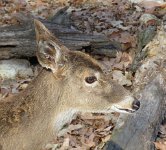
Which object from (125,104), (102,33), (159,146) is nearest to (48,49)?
(125,104)

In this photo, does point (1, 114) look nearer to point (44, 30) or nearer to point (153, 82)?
point (44, 30)

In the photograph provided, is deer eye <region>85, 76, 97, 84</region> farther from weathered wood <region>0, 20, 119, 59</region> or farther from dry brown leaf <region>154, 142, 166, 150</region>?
weathered wood <region>0, 20, 119, 59</region>

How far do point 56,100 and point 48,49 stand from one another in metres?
0.51

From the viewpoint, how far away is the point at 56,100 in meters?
4.40

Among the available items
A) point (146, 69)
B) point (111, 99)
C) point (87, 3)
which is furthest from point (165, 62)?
point (87, 3)

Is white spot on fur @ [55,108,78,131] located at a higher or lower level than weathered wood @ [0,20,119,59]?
higher

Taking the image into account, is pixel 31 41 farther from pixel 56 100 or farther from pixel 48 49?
pixel 48 49

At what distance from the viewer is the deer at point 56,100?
171 inches

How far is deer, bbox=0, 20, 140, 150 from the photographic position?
14.2 feet

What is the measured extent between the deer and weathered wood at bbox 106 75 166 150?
0.84 meters

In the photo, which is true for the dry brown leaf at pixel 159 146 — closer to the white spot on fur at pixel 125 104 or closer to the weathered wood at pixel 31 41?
the white spot on fur at pixel 125 104

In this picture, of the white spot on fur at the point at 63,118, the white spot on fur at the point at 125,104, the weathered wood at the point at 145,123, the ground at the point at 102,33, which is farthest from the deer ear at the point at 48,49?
the ground at the point at 102,33

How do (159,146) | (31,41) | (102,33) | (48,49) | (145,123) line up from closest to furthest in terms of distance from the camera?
(48,49)
(145,123)
(159,146)
(31,41)
(102,33)

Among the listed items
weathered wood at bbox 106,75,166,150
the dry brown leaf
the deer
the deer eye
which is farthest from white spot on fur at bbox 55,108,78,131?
the dry brown leaf
